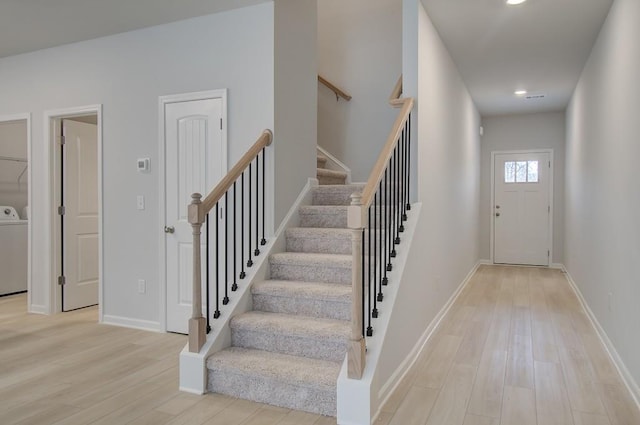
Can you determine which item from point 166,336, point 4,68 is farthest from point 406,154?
point 4,68

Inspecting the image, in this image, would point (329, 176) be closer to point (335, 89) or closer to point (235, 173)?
point (335, 89)

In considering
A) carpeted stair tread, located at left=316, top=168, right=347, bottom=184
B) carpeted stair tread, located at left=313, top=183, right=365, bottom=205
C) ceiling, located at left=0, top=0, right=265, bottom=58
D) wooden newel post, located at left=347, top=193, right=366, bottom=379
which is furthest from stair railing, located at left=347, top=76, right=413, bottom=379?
ceiling, located at left=0, top=0, right=265, bottom=58

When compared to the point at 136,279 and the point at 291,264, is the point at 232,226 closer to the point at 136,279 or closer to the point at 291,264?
the point at 291,264

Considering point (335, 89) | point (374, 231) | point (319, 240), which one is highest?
point (335, 89)

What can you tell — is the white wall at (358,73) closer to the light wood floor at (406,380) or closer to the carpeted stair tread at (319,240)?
the carpeted stair tread at (319,240)

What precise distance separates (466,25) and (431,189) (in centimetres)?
142

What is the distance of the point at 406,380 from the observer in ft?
9.18

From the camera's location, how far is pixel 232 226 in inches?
138

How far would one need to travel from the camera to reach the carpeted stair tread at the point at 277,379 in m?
2.37

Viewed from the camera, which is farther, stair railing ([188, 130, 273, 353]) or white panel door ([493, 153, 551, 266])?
white panel door ([493, 153, 551, 266])

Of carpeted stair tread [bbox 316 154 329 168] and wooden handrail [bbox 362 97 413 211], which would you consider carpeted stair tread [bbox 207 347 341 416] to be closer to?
wooden handrail [bbox 362 97 413 211]

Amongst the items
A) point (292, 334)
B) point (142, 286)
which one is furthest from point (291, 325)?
point (142, 286)

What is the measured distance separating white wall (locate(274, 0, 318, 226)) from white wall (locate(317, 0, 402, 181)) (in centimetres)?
154

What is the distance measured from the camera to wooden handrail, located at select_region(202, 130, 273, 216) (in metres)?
2.77
